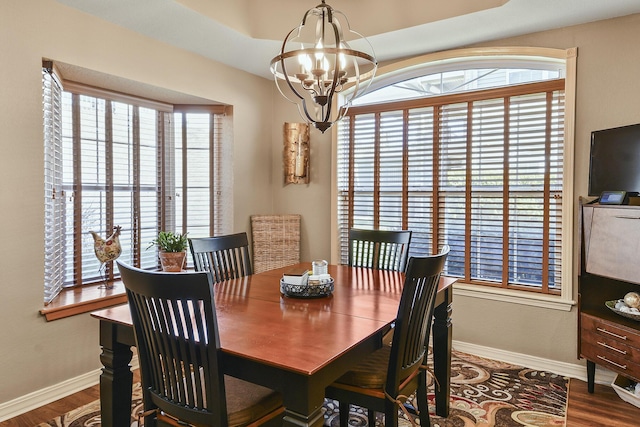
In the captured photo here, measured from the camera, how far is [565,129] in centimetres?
304

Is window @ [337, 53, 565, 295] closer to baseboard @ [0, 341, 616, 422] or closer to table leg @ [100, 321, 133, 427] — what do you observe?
baseboard @ [0, 341, 616, 422]

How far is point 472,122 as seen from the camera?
3.47 meters

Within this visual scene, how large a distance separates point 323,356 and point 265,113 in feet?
11.3

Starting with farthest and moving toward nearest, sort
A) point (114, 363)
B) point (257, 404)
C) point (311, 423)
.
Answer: point (114, 363), point (257, 404), point (311, 423)

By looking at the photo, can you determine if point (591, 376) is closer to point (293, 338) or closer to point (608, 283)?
point (608, 283)

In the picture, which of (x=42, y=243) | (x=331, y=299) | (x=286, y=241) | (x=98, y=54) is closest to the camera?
(x=331, y=299)

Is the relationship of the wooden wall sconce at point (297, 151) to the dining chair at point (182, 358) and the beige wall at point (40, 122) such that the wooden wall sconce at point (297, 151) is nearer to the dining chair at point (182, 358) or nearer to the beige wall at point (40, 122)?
the beige wall at point (40, 122)

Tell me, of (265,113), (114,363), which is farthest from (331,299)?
(265,113)

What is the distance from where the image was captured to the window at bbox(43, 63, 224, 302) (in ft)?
9.80

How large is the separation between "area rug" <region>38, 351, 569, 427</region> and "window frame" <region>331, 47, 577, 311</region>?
0.55 metres

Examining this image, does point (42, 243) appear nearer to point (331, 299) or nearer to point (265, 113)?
point (331, 299)

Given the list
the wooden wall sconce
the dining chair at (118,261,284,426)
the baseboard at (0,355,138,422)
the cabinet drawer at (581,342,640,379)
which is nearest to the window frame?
the cabinet drawer at (581,342,640,379)

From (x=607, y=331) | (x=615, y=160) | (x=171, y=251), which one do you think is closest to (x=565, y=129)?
(x=615, y=160)

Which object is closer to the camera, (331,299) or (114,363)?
(114,363)
